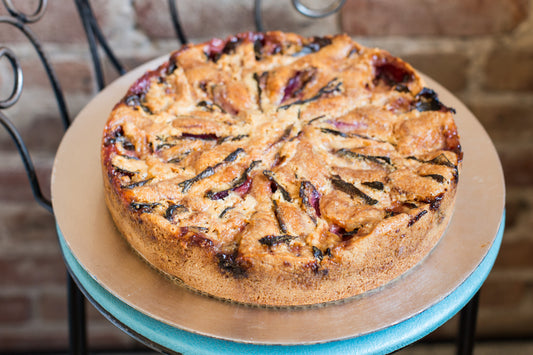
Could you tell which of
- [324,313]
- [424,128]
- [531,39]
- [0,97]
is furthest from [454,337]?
[0,97]

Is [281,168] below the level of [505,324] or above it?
above

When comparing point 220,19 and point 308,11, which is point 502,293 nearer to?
point 308,11

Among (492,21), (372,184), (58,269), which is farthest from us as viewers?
(58,269)

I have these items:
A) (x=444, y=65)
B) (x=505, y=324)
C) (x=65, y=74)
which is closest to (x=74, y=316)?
(x=65, y=74)

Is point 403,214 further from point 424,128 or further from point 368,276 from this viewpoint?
point 424,128

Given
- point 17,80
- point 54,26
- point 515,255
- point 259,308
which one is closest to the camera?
point 259,308

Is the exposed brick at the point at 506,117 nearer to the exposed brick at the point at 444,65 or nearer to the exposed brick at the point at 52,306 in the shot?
the exposed brick at the point at 444,65
